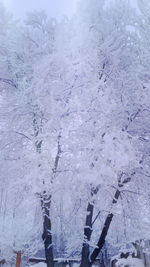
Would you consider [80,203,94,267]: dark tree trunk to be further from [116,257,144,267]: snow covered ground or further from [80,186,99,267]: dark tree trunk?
[116,257,144,267]: snow covered ground

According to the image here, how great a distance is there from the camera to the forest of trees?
261 inches

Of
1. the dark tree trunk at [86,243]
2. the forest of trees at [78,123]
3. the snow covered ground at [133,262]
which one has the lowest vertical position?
the snow covered ground at [133,262]

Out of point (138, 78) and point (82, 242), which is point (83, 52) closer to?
point (138, 78)

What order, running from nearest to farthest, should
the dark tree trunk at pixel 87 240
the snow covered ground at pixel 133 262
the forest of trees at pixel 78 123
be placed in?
the forest of trees at pixel 78 123 → the snow covered ground at pixel 133 262 → the dark tree trunk at pixel 87 240

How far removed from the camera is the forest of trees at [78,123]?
6.64 metres

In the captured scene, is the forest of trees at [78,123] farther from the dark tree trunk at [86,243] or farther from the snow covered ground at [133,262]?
the snow covered ground at [133,262]

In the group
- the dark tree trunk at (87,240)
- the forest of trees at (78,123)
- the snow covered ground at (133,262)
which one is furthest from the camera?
the dark tree trunk at (87,240)

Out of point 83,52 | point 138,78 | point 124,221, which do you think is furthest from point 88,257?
point 83,52

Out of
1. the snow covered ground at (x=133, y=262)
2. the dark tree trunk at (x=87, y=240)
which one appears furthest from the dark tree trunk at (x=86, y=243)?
the snow covered ground at (x=133, y=262)

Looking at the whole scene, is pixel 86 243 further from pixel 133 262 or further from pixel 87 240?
pixel 133 262

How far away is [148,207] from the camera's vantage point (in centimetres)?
813

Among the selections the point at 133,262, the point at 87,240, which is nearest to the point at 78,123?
the point at 87,240

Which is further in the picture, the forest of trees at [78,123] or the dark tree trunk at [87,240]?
the dark tree trunk at [87,240]

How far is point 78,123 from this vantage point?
705cm
